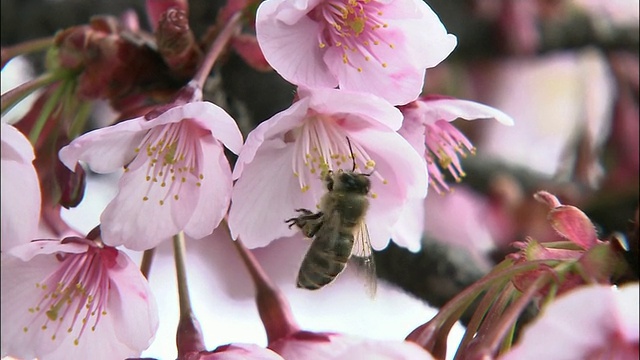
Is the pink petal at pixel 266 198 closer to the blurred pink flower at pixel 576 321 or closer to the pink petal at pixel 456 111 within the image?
the pink petal at pixel 456 111

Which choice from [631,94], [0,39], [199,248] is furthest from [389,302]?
[0,39]

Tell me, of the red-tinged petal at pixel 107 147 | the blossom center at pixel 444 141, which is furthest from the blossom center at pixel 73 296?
the blossom center at pixel 444 141

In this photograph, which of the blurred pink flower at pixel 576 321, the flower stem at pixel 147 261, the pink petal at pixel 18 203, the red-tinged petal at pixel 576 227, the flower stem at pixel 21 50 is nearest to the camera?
the blurred pink flower at pixel 576 321

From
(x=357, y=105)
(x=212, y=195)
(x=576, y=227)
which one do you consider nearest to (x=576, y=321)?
(x=576, y=227)

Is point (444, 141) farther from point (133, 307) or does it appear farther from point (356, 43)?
point (133, 307)

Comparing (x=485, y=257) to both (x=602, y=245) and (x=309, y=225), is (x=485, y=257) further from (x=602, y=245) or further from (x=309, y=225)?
(x=602, y=245)

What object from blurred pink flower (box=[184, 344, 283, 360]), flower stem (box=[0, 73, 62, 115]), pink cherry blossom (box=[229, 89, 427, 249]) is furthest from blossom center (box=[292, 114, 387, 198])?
flower stem (box=[0, 73, 62, 115])

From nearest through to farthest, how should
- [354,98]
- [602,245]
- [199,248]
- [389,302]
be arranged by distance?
[602,245]
[354,98]
[389,302]
[199,248]
